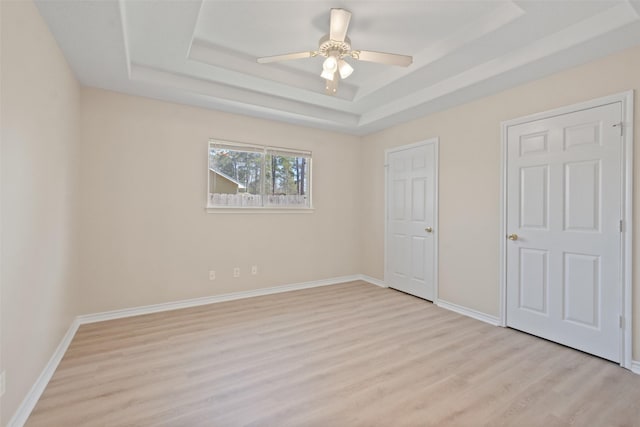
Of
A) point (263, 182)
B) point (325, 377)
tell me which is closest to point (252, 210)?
point (263, 182)

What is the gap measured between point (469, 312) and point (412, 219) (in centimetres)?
138

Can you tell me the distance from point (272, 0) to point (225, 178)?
7.40ft

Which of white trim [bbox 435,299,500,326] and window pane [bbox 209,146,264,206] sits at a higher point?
window pane [bbox 209,146,264,206]

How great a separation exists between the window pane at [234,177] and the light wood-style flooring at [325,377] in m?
1.53

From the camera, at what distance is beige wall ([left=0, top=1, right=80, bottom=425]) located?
1.53m

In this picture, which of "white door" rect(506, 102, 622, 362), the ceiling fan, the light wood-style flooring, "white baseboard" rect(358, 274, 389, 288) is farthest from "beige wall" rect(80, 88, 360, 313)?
"white door" rect(506, 102, 622, 362)

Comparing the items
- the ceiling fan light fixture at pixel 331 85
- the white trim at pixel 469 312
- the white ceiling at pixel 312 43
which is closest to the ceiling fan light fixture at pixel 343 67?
the ceiling fan light fixture at pixel 331 85

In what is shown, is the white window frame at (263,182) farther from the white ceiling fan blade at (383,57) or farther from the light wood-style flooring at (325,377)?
the white ceiling fan blade at (383,57)

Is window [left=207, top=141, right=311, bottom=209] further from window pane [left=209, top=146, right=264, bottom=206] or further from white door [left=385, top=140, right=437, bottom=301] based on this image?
Answer: white door [left=385, top=140, right=437, bottom=301]

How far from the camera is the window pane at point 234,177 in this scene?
3.89 meters

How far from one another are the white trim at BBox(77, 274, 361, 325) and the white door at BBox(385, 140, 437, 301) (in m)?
1.04

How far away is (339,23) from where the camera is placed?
218 centimetres

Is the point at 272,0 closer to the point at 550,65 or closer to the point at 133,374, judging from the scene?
the point at 550,65

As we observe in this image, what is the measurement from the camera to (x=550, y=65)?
8.56ft
